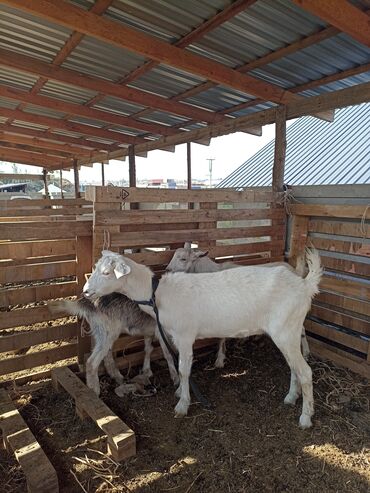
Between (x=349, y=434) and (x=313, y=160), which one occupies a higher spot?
(x=313, y=160)

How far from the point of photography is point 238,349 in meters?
4.69

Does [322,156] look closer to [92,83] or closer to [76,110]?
[76,110]

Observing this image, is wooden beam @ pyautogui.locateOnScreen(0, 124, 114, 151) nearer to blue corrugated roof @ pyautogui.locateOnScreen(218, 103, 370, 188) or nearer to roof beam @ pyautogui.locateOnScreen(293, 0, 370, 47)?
blue corrugated roof @ pyautogui.locateOnScreen(218, 103, 370, 188)

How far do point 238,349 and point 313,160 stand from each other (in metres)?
8.02

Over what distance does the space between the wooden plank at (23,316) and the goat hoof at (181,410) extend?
1632 mm

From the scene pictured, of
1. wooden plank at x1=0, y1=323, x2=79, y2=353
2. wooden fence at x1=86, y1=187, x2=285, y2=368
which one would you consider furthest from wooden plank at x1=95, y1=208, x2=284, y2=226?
wooden plank at x1=0, y1=323, x2=79, y2=353

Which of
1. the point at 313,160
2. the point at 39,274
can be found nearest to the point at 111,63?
the point at 39,274

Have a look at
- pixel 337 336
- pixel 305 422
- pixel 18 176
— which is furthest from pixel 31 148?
pixel 305 422

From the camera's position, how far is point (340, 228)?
173 inches

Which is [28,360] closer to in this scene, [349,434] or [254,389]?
[254,389]

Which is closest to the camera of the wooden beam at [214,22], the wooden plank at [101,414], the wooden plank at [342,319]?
the wooden plank at [101,414]

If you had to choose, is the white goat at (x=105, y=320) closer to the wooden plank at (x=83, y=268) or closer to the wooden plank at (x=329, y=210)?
the wooden plank at (x=83, y=268)

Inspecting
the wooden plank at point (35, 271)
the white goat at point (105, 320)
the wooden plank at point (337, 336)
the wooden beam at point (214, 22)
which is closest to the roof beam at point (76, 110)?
the wooden beam at point (214, 22)

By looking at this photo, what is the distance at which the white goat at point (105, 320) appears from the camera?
3467mm
